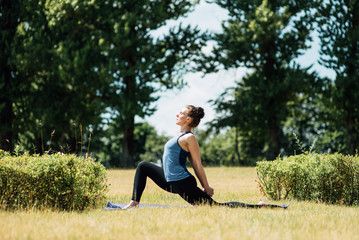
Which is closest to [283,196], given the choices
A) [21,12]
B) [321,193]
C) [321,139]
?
[321,193]

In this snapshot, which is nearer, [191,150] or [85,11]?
[191,150]

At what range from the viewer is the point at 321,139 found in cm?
3706

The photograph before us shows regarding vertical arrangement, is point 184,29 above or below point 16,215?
above

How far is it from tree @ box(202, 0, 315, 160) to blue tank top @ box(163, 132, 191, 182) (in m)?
18.3

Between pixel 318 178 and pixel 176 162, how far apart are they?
336 cm

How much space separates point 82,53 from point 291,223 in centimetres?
1917

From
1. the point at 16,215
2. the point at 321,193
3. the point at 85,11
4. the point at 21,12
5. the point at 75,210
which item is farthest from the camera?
the point at 85,11

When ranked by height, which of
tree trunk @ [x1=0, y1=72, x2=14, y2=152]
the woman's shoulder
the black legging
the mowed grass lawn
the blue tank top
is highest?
tree trunk @ [x1=0, y1=72, x2=14, y2=152]

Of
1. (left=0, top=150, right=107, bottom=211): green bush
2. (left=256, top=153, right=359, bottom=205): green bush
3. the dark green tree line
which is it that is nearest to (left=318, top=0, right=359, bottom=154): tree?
the dark green tree line

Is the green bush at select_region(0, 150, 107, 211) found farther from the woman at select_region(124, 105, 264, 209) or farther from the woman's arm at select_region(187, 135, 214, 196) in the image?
the woman's arm at select_region(187, 135, 214, 196)

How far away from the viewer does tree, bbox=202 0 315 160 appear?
78.9 feet

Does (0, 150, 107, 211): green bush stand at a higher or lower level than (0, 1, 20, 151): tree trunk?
lower

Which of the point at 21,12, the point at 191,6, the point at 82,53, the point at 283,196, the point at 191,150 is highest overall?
the point at 191,6

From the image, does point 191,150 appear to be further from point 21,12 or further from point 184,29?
point 184,29
